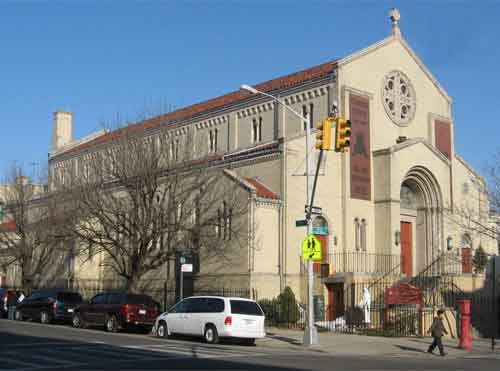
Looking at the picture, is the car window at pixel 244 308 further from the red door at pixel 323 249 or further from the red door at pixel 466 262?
the red door at pixel 466 262

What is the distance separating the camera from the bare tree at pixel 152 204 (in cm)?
3488

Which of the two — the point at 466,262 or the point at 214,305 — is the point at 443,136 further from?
the point at 214,305

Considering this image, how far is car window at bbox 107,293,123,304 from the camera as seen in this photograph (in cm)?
2998

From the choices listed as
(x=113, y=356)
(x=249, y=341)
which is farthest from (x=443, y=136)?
(x=113, y=356)

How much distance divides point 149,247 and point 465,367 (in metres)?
21.1

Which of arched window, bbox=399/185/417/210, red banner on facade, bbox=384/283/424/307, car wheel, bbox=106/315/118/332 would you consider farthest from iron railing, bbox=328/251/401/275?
car wheel, bbox=106/315/118/332

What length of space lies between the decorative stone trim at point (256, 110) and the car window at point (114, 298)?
18255mm

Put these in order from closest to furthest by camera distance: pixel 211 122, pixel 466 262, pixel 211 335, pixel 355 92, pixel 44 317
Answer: pixel 211 335, pixel 44 317, pixel 355 92, pixel 466 262, pixel 211 122

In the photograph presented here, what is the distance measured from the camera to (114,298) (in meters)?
30.3

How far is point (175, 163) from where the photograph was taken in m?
35.9

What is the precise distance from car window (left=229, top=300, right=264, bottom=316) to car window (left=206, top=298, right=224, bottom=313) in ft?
1.22

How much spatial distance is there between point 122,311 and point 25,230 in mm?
22191

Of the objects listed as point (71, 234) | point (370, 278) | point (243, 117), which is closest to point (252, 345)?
point (370, 278)

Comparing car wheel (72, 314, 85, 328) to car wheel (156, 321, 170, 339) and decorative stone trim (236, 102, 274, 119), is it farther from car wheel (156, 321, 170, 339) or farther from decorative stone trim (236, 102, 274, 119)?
decorative stone trim (236, 102, 274, 119)
